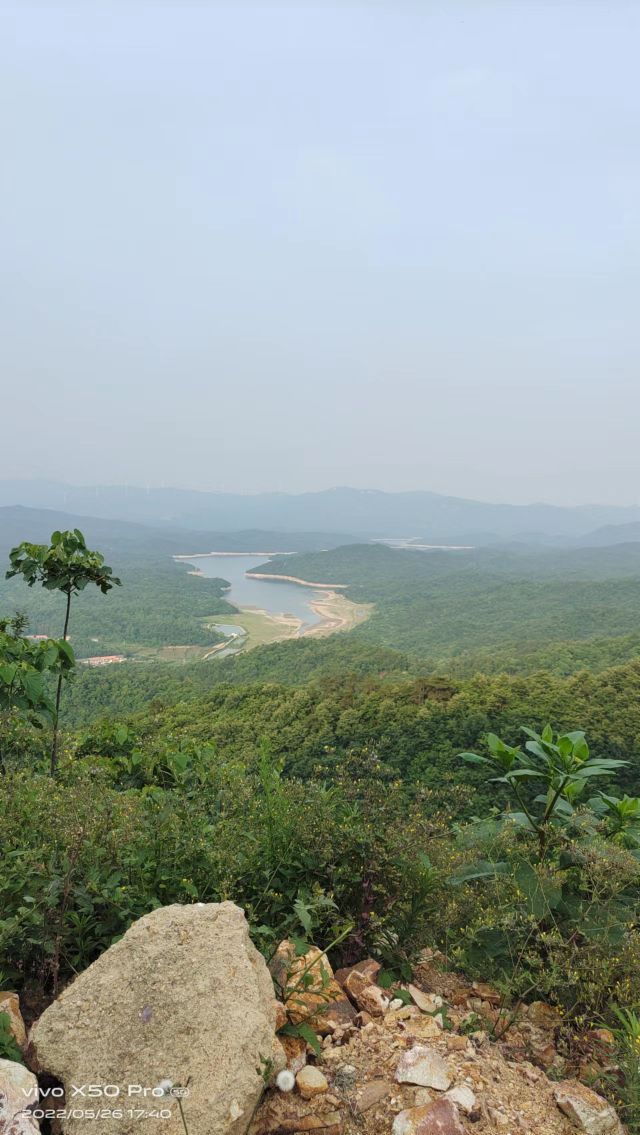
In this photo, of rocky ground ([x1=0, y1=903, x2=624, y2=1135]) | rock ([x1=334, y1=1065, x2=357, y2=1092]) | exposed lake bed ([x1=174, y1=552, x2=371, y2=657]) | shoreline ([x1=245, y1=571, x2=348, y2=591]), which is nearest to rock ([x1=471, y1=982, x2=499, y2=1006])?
rocky ground ([x1=0, y1=903, x2=624, y2=1135])

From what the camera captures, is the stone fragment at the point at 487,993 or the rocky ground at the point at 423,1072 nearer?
the rocky ground at the point at 423,1072

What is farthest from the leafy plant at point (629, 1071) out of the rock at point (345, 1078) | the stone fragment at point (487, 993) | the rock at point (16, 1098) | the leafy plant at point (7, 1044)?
the leafy plant at point (7, 1044)

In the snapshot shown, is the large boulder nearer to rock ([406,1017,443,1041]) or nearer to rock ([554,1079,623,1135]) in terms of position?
rock ([406,1017,443,1041])

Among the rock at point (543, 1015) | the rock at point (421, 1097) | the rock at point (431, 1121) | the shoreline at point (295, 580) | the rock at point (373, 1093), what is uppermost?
the rock at point (431, 1121)

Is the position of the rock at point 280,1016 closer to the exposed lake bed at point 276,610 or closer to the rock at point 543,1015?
the rock at point 543,1015

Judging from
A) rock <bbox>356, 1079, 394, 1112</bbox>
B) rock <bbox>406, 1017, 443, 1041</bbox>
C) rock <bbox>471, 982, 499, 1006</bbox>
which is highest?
rock <bbox>356, 1079, 394, 1112</bbox>

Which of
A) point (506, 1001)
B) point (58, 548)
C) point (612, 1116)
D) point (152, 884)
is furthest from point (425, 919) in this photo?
point (58, 548)
